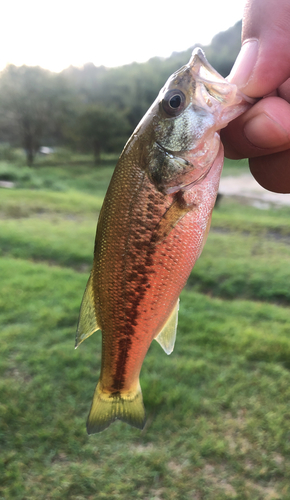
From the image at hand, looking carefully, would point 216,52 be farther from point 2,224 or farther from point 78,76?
point 2,224

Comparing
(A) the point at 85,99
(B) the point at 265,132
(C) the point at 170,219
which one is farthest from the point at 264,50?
(A) the point at 85,99

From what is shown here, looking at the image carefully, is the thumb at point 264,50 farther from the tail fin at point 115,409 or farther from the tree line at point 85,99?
the tree line at point 85,99

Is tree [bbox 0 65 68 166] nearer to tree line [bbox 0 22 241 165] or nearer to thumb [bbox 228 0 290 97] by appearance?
tree line [bbox 0 22 241 165]

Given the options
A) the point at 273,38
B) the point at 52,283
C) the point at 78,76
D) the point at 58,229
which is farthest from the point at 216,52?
the point at 273,38

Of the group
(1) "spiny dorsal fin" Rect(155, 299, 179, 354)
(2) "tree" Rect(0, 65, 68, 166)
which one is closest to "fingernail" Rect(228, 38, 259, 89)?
(1) "spiny dorsal fin" Rect(155, 299, 179, 354)

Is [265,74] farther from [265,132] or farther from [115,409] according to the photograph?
[115,409]

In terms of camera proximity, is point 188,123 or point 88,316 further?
point 88,316

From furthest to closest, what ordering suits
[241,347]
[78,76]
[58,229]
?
1. [78,76]
2. [58,229]
3. [241,347]

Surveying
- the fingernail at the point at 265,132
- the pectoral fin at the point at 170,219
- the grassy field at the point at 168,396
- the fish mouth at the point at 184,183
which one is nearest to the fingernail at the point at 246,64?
the fingernail at the point at 265,132
